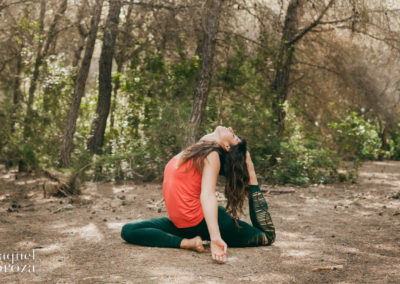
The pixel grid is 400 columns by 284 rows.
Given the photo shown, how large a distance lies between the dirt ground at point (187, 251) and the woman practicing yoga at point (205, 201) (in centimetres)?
14

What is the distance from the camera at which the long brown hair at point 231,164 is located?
14.9 ft

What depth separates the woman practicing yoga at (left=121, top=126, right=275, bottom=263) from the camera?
14.8ft

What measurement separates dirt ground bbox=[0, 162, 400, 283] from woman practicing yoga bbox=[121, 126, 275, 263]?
0.44ft

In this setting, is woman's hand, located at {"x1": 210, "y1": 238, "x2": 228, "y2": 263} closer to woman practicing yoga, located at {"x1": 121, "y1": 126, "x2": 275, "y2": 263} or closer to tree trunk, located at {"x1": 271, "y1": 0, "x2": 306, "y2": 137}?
woman practicing yoga, located at {"x1": 121, "y1": 126, "x2": 275, "y2": 263}

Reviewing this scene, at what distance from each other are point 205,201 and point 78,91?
7119mm

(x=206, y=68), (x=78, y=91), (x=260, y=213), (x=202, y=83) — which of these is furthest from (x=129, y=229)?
(x=78, y=91)

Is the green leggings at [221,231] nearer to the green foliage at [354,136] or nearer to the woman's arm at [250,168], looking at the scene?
the woman's arm at [250,168]

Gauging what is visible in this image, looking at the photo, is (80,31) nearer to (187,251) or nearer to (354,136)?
(354,136)

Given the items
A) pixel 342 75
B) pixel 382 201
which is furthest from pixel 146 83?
pixel 382 201

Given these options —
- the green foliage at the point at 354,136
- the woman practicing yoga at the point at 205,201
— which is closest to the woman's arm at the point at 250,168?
the woman practicing yoga at the point at 205,201

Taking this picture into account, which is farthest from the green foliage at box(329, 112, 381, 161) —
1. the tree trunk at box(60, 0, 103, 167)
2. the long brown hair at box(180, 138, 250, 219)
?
the long brown hair at box(180, 138, 250, 219)

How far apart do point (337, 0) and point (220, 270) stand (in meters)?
8.73

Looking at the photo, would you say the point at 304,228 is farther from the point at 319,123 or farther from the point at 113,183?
the point at 319,123

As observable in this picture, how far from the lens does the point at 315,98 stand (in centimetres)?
1433
